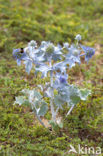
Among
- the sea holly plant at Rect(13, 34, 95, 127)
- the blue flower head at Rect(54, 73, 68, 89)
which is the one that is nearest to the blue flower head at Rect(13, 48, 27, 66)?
the sea holly plant at Rect(13, 34, 95, 127)

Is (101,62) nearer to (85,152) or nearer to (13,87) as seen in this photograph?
(13,87)

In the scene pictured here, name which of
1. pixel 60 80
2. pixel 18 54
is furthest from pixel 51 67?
pixel 18 54

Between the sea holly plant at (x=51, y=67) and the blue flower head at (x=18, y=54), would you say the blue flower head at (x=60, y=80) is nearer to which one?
the sea holly plant at (x=51, y=67)

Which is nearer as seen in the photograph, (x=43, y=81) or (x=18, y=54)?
(x=18, y=54)

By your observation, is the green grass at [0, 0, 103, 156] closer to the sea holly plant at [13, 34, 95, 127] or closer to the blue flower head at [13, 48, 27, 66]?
the sea holly plant at [13, 34, 95, 127]

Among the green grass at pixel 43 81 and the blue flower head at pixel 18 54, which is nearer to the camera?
the blue flower head at pixel 18 54

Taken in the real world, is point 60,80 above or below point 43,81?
below

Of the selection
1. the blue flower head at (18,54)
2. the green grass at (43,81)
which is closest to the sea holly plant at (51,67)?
the blue flower head at (18,54)

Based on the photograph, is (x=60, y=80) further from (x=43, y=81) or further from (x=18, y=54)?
(x=43, y=81)
